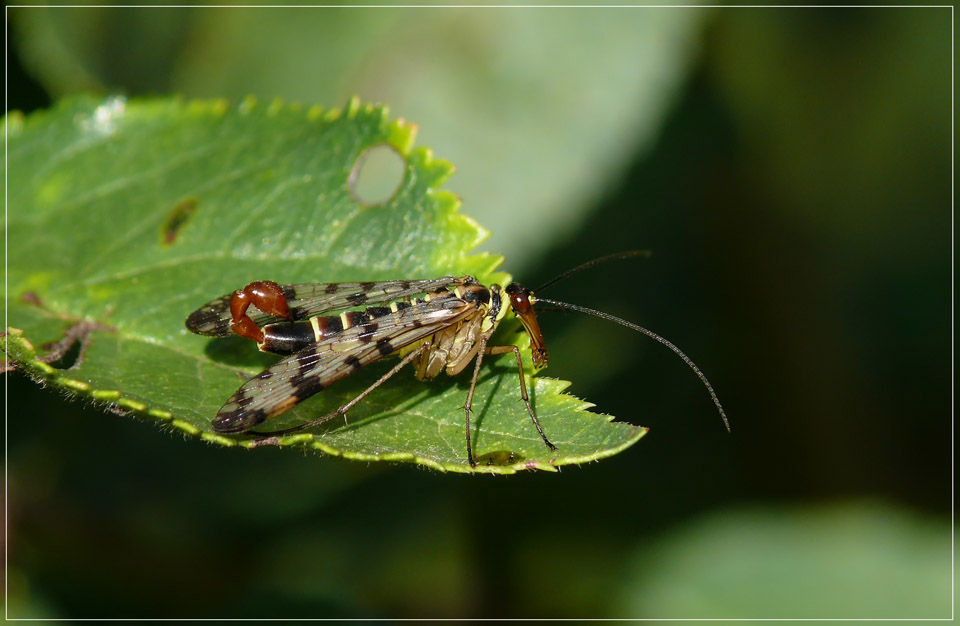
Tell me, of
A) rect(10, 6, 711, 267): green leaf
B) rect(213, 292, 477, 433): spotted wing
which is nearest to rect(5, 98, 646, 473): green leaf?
rect(213, 292, 477, 433): spotted wing

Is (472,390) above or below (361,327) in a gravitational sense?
below

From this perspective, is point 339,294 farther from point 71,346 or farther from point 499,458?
point 499,458

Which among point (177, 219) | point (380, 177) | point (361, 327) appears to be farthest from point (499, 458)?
point (380, 177)

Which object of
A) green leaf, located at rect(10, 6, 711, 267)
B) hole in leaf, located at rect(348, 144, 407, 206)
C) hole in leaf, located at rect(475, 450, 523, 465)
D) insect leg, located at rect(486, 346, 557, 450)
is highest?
green leaf, located at rect(10, 6, 711, 267)

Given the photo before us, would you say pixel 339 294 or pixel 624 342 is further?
pixel 624 342

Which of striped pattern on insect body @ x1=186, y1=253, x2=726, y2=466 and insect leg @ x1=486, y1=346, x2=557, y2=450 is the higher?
striped pattern on insect body @ x1=186, y1=253, x2=726, y2=466

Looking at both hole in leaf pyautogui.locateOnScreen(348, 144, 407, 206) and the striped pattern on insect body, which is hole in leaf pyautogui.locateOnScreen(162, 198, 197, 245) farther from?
hole in leaf pyautogui.locateOnScreen(348, 144, 407, 206)
